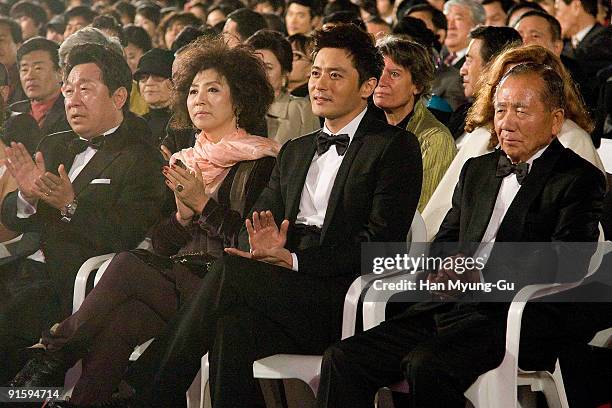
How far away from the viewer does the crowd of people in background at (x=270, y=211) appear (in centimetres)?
345

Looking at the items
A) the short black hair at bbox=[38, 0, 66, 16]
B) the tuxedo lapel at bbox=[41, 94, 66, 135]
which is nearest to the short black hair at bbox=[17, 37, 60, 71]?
the tuxedo lapel at bbox=[41, 94, 66, 135]

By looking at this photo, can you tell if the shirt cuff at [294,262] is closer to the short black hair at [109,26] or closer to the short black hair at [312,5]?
the short black hair at [109,26]

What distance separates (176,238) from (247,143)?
Result: 17.4 inches

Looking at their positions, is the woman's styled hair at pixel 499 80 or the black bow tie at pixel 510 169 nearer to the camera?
the black bow tie at pixel 510 169

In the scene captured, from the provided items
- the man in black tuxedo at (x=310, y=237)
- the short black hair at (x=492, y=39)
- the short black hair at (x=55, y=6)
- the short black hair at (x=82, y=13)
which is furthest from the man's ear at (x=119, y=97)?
the short black hair at (x=55, y=6)

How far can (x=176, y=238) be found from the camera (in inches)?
165

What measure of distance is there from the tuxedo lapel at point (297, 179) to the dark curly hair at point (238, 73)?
48 cm

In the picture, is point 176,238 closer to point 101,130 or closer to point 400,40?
point 101,130

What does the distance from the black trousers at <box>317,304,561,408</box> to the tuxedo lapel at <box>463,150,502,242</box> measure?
0.24m

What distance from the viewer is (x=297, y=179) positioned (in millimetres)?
3930

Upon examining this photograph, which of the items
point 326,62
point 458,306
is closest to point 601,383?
point 458,306

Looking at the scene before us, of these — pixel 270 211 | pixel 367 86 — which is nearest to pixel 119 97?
pixel 270 211

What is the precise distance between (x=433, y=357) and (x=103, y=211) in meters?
1.56

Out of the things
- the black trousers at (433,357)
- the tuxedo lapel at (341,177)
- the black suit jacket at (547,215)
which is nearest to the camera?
the black trousers at (433,357)
